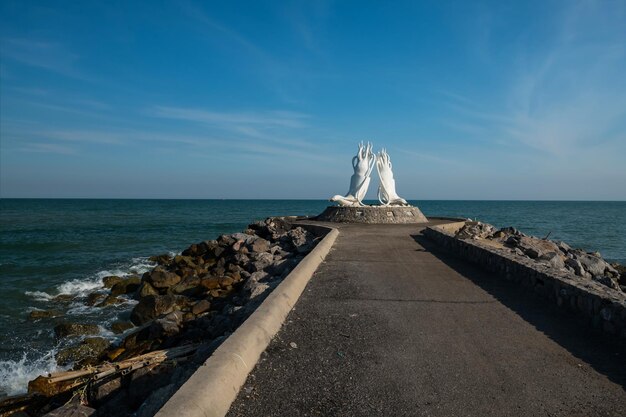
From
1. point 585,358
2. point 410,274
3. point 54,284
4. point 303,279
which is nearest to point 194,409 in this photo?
point 585,358

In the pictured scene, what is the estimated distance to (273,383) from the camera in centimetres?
411

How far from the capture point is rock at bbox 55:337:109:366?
8555mm

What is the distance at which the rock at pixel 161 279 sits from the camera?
13.7m

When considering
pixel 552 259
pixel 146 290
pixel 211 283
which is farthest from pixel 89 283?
pixel 552 259

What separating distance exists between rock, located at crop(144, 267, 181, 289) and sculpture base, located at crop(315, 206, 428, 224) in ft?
34.1

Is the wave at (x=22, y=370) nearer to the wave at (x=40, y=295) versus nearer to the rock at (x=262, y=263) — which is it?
the rock at (x=262, y=263)

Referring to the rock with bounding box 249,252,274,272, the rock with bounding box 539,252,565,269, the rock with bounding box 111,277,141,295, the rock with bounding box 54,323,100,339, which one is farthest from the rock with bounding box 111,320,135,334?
the rock with bounding box 539,252,565,269

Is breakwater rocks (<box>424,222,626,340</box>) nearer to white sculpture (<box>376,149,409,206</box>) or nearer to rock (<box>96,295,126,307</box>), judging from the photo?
rock (<box>96,295,126,307</box>)

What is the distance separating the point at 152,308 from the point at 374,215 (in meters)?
13.2

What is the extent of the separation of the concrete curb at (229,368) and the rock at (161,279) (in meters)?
8.18

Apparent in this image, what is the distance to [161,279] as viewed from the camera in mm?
13773

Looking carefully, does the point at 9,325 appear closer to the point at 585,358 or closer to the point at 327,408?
the point at 327,408

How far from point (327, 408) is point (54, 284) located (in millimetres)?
15870

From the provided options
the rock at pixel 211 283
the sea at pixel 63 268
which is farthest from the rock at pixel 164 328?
the rock at pixel 211 283
